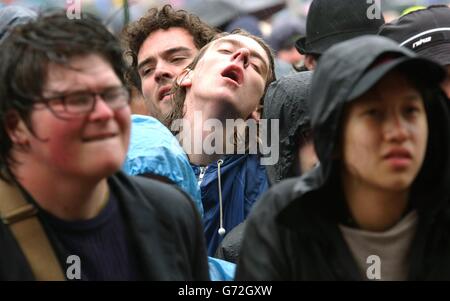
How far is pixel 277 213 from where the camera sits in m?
3.32

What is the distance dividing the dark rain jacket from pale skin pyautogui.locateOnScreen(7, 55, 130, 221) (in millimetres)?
112

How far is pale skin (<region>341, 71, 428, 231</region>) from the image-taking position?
319 centimetres

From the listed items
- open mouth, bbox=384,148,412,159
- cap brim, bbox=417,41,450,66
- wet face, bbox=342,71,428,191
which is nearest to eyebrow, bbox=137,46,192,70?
cap brim, bbox=417,41,450,66

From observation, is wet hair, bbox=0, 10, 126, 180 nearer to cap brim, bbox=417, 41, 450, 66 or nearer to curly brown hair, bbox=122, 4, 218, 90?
cap brim, bbox=417, 41, 450, 66

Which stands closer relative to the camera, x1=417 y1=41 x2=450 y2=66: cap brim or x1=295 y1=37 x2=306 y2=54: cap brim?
x1=417 y1=41 x2=450 y2=66: cap brim

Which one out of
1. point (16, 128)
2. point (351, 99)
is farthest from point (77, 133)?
point (351, 99)

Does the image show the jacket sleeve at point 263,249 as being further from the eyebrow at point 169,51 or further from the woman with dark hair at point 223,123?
the eyebrow at point 169,51

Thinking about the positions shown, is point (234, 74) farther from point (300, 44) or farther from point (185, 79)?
point (300, 44)

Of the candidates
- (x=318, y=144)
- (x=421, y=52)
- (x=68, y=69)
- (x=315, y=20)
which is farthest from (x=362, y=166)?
(x=315, y=20)

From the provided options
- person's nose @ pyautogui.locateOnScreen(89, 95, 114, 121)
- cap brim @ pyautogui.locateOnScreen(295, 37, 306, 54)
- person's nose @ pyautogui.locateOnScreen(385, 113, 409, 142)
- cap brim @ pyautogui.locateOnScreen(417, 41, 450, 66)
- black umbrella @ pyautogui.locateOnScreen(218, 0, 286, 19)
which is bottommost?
black umbrella @ pyautogui.locateOnScreen(218, 0, 286, 19)

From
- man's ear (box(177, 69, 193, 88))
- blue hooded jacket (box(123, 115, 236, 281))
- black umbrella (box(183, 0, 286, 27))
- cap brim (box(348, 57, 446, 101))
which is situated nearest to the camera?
cap brim (box(348, 57, 446, 101))

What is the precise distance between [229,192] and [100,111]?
6.45ft

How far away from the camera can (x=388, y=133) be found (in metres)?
3.17
